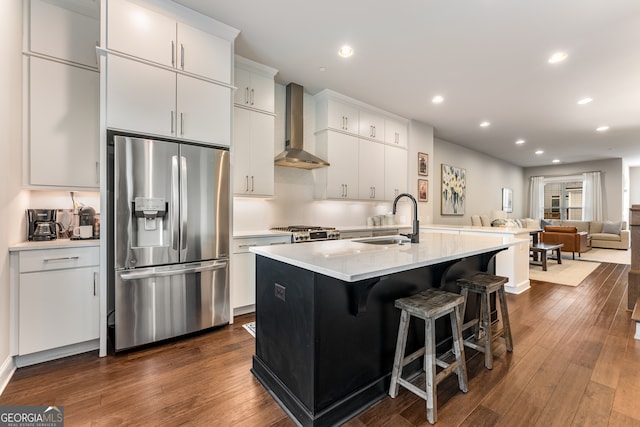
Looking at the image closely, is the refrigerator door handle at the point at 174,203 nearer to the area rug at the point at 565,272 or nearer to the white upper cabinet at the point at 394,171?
the white upper cabinet at the point at 394,171

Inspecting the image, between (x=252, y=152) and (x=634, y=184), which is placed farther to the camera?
(x=634, y=184)

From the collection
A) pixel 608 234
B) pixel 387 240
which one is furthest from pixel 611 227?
pixel 387 240

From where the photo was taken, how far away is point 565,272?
5367mm

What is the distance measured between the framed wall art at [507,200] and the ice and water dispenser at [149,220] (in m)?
10.4

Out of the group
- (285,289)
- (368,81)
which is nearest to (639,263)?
(368,81)

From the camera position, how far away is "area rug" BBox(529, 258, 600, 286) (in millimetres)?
4773

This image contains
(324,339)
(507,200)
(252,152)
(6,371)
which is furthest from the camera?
(507,200)

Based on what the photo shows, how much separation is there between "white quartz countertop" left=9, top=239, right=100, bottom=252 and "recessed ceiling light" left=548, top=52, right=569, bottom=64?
15.9ft

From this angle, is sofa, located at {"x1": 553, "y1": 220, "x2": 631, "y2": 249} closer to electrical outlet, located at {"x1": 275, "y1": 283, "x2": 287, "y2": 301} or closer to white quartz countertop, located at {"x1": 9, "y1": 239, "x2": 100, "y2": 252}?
electrical outlet, located at {"x1": 275, "y1": 283, "x2": 287, "y2": 301}

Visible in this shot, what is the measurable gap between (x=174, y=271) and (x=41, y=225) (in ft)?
3.55

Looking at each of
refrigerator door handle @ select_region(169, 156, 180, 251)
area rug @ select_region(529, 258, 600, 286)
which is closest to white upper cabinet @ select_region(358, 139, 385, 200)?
refrigerator door handle @ select_region(169, 156, 180, 251)

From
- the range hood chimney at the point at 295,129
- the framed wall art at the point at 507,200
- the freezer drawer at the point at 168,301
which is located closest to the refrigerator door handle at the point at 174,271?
the freezer drawer at the point at 168,301

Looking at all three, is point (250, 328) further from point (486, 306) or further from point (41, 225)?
point (486, 306)

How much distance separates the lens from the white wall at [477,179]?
6684 mm
